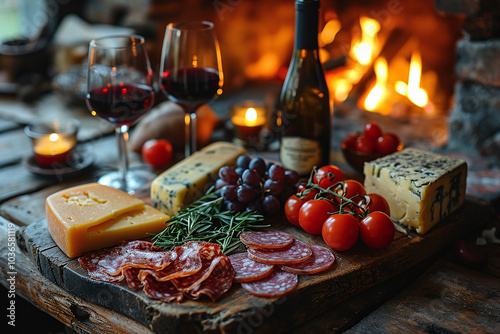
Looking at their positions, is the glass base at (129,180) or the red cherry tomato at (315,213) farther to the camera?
the glass base at (129,180)

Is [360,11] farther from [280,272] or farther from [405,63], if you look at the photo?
[280,272]

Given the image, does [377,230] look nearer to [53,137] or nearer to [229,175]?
[229,175]

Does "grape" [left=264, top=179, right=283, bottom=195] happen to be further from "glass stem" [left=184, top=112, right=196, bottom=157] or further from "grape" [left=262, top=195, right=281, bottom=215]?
"glass stem" [left=184, top=112, right=196, bottom=157]

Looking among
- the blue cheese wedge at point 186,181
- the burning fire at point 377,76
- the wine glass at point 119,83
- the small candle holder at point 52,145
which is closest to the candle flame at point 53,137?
the small candle holder at point 52,145

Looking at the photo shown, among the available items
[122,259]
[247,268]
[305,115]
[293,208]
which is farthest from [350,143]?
[122,259]

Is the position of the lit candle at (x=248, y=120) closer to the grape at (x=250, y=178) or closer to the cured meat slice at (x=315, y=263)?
the grape at (x=250, y=178)

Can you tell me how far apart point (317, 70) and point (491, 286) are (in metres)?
0.73

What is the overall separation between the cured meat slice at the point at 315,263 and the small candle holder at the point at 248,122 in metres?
0.73

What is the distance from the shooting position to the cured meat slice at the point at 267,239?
1.11 m

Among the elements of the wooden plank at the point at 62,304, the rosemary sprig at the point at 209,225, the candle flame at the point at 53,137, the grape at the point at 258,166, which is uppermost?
the grape at the point at 258,166

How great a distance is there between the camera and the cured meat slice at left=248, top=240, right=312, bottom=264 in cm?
106

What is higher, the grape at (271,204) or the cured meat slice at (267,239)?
the grape at (271,204)

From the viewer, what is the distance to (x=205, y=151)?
1508mm

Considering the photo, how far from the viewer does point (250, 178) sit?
1.26m
